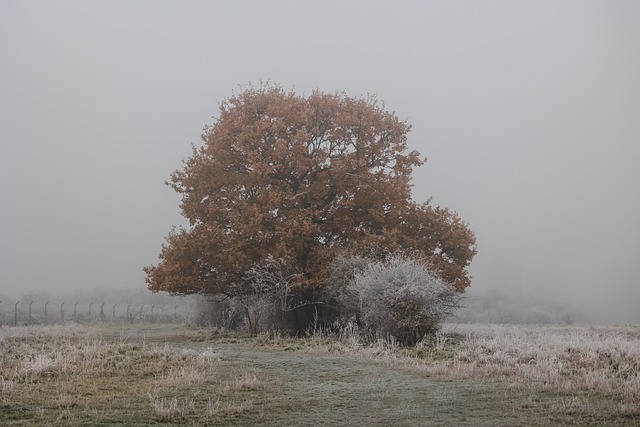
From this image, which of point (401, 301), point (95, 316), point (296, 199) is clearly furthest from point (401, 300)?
point (95, 316)

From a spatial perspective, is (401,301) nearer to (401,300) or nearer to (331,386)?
(401,300)

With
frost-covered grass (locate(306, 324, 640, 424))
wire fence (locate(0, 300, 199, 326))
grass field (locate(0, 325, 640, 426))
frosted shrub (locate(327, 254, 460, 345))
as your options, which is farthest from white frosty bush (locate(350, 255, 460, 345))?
wire fence (locate(0, 300, 199, 326))

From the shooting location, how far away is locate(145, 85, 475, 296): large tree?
103ft

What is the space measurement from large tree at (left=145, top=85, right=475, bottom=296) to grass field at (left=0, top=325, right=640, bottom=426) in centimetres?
867

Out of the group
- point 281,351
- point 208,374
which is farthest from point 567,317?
point 208,374

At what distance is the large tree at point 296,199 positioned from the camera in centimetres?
3152

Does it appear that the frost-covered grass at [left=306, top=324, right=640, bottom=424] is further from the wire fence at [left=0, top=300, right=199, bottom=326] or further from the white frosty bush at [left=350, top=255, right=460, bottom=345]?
the wire fence at [left=0, top=300, right=199, bottom=326]

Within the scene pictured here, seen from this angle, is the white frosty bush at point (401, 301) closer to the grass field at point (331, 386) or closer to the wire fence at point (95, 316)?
the grass field at point (331, 386)

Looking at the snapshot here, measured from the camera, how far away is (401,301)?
26125 mm

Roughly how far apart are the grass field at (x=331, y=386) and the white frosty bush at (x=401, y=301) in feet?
9.41

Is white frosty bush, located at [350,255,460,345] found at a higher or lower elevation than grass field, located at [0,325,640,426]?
higher

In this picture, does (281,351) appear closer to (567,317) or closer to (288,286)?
(288,286)

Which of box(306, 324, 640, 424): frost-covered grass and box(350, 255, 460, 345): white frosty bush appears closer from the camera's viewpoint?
box(306, 324, 640, 424): frost-covered grass

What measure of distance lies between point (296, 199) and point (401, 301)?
8.98 metres
